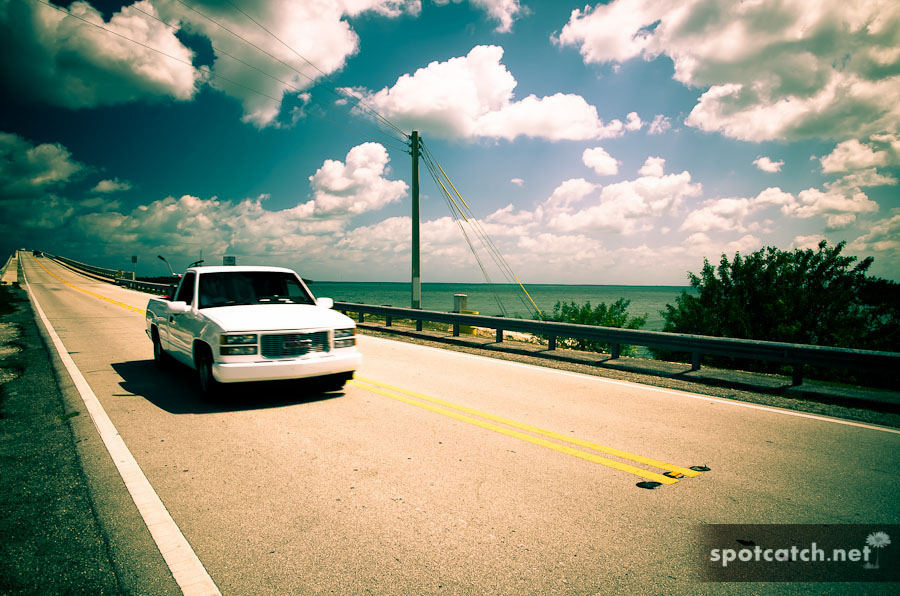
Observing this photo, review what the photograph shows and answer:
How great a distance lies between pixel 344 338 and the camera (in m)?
6.51

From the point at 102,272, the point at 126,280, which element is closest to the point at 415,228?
the point at 126,280

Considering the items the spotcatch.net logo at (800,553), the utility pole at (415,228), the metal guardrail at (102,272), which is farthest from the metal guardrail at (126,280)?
the spotcatch.net logo at (800,553)

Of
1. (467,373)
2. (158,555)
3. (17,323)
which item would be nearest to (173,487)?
(158,555)

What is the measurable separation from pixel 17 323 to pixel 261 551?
704 inches

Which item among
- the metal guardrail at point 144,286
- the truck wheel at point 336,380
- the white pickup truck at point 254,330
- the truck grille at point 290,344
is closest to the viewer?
the white pickup truck at point 254,330

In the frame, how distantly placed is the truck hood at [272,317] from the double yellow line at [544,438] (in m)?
1.31

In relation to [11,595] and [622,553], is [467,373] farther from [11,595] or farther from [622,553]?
[11,595]

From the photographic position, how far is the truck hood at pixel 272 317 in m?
5.93

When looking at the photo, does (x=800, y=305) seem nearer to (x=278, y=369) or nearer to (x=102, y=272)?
(x=278, y=369)

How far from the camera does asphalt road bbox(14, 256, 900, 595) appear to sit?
8.55 feet

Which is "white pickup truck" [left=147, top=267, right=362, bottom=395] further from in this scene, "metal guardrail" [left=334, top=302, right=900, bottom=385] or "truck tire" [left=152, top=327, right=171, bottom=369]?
"metal guardrail" [left=334, top=302, right=900, bottom=385]

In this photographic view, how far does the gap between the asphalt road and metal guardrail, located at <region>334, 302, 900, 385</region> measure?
1633 millimetres

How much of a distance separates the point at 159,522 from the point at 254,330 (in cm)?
302

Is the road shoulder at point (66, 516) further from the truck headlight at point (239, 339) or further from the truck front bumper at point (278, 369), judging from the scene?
the truck headlight at point (239, 339)
